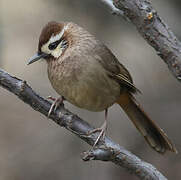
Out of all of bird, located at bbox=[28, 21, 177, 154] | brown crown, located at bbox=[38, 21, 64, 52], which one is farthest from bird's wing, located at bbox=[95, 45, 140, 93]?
brown crown, located at bbox=[38, 21, 64, 52]

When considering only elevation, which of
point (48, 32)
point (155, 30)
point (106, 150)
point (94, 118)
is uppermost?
point (155, 30)

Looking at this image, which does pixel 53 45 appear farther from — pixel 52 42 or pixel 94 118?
pixel 94 118

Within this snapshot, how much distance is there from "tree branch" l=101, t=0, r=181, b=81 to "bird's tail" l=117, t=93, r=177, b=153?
96 centimetres

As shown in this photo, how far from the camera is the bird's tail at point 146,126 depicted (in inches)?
176

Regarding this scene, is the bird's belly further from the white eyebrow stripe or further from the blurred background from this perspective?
the blurred background

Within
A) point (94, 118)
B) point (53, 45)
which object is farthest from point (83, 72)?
point (94, 118)

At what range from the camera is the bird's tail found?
448cm

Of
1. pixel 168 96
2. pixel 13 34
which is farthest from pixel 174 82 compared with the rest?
pixel 13 34

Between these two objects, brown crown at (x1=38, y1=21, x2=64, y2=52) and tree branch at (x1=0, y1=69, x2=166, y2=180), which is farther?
brown crown at (x1=38, y1=21, x2=64, y2=52)

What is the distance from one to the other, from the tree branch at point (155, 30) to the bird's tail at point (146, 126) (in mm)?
960

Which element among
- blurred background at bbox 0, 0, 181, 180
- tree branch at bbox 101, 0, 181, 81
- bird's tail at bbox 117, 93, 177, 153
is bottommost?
blurred background at bbox 0, 0, 181, 180

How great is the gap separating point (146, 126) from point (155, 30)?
4.77 feet

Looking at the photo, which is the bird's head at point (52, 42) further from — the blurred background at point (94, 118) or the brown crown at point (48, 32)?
the blurred background at point (94, 118)

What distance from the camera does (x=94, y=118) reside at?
7.52m
